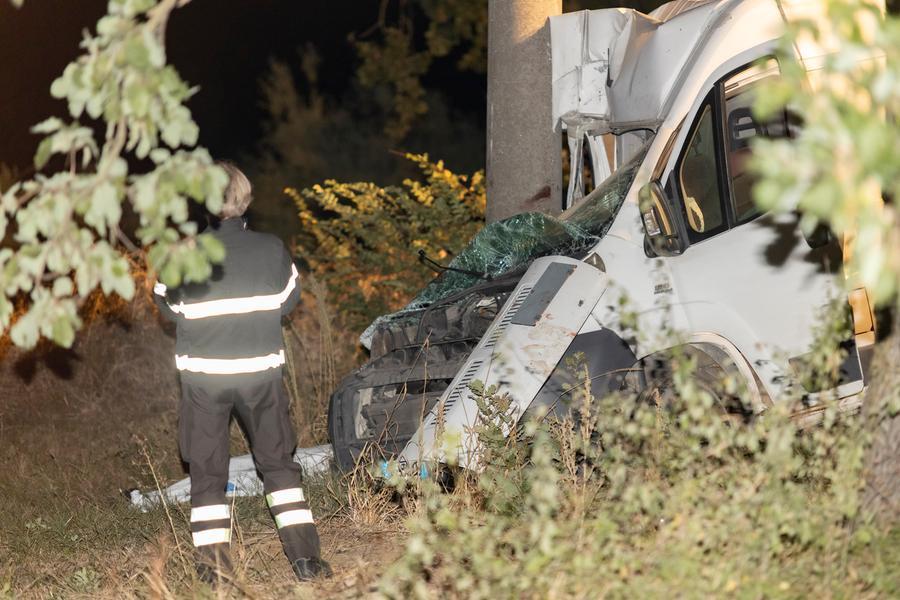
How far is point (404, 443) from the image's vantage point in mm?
5695

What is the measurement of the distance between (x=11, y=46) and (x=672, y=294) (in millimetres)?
12489

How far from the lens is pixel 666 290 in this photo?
537cm

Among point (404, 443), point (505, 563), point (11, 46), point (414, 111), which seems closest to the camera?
point (505, 563)

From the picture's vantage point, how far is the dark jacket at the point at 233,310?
4.60 m

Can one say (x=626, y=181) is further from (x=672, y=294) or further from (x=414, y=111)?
(x=414, y=111)

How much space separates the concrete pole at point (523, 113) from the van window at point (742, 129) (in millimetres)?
1835

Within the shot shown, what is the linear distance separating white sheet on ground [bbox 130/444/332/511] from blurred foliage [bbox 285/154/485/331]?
2.41m

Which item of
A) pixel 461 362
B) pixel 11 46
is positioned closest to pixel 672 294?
pixel 461 362

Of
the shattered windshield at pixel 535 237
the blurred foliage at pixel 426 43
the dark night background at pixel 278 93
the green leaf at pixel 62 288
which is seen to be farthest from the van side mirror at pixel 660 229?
the blurred foliage at pixel 426 43

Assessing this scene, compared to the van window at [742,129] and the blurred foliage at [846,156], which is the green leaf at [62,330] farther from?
the van window at [742,129]

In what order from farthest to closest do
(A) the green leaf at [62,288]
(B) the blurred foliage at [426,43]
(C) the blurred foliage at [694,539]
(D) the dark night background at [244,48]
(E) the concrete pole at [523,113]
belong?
(D) the dark night background at [244,48] → (B) the blurred foliage at [426,43] → (E) the concrete pole at [523,113] → (C) the blurred foliage at [694,539] → (A) the green leaf at [62,288]

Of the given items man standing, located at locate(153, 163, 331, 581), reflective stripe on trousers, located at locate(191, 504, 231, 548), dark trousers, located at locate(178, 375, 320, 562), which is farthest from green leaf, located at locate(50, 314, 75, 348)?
reflective stripe on trousers, located at locate(191, 504, 231, 548)

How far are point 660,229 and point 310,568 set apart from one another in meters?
2.21

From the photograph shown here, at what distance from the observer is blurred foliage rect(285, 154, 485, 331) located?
9.10 metres
